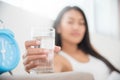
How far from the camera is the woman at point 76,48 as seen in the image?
126 cm

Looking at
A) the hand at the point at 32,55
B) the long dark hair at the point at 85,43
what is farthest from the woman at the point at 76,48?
the hand at the point at 32,55

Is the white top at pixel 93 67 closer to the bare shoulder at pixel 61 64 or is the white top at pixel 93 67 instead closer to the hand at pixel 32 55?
the bare shoulder at pixel 61 64

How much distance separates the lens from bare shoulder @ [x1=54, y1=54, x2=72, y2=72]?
1223 millimetres

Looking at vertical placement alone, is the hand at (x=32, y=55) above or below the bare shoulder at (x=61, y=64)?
above

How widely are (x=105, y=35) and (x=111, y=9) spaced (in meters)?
0.15

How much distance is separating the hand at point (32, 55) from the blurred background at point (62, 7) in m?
0.02

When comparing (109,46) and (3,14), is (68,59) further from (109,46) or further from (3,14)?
(3,14)

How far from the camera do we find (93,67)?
4.32 feet

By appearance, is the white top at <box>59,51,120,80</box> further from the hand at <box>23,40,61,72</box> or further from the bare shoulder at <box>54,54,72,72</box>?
the hand at <box>23,40,61,72</box>

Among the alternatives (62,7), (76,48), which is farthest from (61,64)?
(62,7)

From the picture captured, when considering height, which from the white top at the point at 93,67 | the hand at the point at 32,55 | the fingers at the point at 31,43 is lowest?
Answer: the white top at the point at 93,67

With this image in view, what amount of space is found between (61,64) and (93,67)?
6.9 inches

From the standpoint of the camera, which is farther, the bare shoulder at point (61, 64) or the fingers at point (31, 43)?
the bare shoulder at point (61, 64)

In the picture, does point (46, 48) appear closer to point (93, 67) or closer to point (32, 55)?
point (32, 55)
